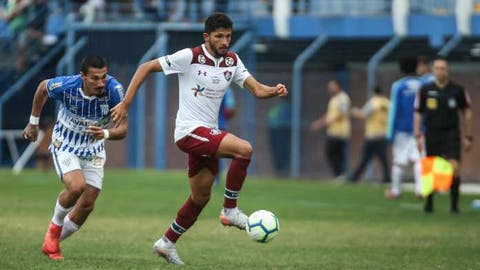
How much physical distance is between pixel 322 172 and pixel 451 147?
14420 mm

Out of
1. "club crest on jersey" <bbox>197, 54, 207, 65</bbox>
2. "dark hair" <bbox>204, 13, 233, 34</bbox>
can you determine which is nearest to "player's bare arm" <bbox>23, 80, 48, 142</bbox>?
"club crest on jersey" <bbox>197, 54, 207, 65</bbox>

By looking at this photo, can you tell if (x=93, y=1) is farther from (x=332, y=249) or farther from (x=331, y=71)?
(x=332, y=249)

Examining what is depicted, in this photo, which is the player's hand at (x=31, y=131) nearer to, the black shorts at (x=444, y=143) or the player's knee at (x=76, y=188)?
the player's knee at (x=76, y=188)

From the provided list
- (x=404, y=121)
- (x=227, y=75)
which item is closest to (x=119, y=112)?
(x=227, y=75)

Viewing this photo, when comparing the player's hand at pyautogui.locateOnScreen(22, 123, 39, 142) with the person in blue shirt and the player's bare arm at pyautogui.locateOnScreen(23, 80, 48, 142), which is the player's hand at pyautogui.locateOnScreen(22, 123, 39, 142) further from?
the person in blue shirt

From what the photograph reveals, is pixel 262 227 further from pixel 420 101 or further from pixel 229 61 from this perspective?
pixel 420 101

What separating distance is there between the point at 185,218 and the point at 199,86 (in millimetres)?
1311

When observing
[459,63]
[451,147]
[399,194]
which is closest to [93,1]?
[459,63]

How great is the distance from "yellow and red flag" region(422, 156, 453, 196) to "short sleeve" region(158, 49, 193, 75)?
28.0 ft

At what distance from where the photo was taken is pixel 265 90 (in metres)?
12.0

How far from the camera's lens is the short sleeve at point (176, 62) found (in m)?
11.8

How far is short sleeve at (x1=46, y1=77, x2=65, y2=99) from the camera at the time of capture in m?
12.2

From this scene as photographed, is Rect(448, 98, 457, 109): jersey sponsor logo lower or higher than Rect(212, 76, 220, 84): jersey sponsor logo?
lower

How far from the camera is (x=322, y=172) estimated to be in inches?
1334
